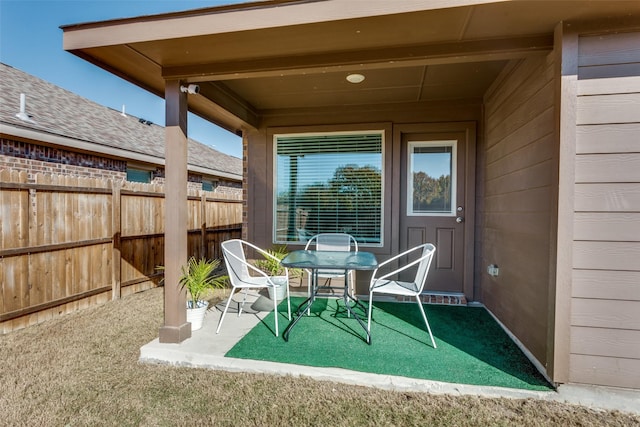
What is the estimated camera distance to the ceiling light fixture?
10.4ft

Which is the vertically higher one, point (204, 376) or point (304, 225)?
point (304, 225)

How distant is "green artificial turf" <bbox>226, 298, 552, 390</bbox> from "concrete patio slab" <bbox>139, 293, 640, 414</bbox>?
2.5 inches

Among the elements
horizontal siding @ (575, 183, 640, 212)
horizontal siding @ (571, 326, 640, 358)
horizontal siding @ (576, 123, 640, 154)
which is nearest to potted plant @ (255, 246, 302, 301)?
horizontal siding @ (571, 326, 640, 358)

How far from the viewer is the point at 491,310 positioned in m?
3.45

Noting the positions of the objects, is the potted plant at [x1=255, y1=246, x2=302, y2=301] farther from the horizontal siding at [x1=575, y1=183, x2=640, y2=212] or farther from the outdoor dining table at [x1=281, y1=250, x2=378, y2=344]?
the horizontal siding at [x1=575, y1=183, x2=640, y2=212]

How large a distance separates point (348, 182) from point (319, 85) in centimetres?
135

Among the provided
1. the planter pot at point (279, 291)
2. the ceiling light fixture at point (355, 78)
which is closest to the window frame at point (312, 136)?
the planter pot at point (279, 291)

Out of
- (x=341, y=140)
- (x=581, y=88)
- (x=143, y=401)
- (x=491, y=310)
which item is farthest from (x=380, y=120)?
(x=143, y=401)

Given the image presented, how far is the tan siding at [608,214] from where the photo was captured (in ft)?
6.39

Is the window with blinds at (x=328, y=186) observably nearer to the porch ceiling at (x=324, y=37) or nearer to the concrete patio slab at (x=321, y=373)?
the porch ceiling at (x=324, y=37)

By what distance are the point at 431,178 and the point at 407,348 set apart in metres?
2.28

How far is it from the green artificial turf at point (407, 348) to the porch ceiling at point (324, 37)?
2.23 metres

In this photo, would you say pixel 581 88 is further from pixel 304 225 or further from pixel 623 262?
pixel 304 225

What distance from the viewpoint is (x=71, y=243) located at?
3711 millimetres
